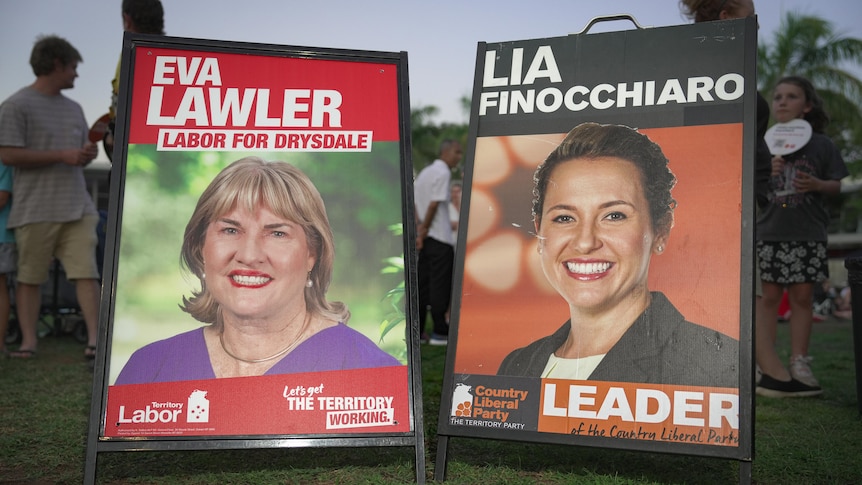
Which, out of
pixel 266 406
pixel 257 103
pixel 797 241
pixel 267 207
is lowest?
pixel 266 406

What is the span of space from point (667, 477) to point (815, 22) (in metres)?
25.0

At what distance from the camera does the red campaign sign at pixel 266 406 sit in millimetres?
2521

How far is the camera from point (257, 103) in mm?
2779

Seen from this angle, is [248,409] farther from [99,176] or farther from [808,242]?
[99,176]

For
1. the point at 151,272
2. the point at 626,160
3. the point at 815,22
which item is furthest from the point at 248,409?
the point at 815,22

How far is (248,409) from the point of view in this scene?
8.41ft

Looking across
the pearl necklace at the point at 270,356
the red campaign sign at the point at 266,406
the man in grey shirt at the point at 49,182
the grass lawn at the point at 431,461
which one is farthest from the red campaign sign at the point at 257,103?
the man in grey shirt at the point at 49,182

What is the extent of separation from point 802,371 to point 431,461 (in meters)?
2.79

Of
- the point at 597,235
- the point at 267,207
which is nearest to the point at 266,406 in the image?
the point at 267,207

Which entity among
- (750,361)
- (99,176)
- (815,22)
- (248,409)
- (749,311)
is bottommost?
(248,409)

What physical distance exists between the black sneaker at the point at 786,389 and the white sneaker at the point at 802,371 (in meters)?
0.11

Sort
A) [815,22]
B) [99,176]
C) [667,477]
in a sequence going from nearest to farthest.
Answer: [667,477] < [99,176] < [815,22]

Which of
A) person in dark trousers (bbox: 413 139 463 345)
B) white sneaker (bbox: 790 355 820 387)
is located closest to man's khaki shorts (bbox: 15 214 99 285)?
person in dark trousers (bbox: 413 139 463 345)

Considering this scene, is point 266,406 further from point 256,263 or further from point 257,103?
point 257,103
